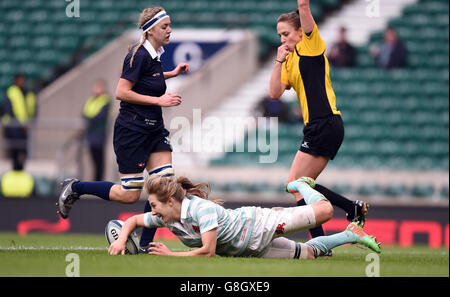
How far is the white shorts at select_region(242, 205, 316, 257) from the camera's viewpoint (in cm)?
602

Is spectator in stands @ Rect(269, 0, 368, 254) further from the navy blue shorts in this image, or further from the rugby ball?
the rugby ball

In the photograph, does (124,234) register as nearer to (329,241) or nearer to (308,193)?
(308,193)

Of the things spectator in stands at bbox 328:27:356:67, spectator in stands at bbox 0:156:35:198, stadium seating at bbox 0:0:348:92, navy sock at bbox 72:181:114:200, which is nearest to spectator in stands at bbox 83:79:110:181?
spectator in stands at bbox 0:156:35:198

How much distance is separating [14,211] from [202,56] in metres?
5.05

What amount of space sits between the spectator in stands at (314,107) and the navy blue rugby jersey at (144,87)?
1.05 meters

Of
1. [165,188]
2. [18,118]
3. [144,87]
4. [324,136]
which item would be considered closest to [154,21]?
A: [144,87]

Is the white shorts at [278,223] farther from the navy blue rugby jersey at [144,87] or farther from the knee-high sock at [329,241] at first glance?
the navy blue rugby jersey at [144,87]

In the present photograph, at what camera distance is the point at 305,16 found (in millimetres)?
6320

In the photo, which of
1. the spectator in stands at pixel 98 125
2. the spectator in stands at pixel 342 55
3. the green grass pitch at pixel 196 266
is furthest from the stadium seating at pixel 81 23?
the green grass pitch at pixel 196 266

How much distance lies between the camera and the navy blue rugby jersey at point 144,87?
21.3ft

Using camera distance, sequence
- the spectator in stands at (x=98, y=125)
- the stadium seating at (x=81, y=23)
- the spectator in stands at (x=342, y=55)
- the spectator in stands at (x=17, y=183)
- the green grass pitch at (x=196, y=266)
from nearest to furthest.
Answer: the green grass pitch at (x=196, y=266) → the spectator in stands at (x=98, y=125) → the spectator in stands at (x=17, y=183) → the spectator in stands at (x=342, y=55) → the stadium seating at (x=81, y=23)

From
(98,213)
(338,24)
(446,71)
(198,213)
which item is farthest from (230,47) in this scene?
(198,213)

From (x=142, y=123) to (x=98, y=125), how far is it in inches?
227
